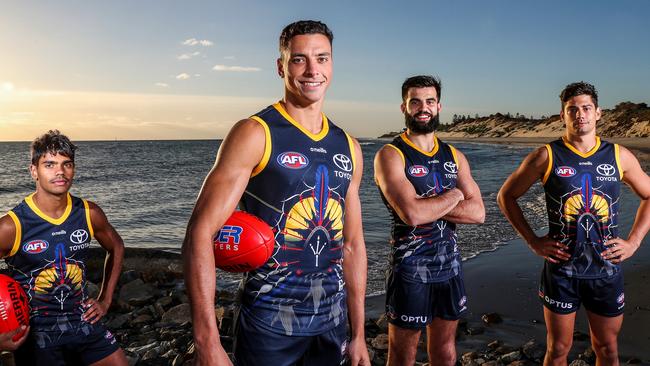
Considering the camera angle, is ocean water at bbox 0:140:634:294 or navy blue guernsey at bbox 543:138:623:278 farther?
ocean water at bbox 0:140:634:294

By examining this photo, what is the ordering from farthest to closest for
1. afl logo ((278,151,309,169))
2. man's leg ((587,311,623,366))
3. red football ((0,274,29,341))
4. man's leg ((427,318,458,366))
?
man's leg ((587,311,623,366)), man's leg ((427,318,458,366)), red football ((0,274,29,341)), afl logo ((278,151,309,169))

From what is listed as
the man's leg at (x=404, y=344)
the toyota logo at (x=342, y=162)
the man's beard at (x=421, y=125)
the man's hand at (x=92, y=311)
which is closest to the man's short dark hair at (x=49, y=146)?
the man's hand at (x=92, y=311)

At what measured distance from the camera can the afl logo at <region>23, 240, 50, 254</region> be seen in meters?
4.20

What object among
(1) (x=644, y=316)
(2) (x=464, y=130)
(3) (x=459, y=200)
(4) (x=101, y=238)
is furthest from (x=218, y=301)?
(2) (x=464, y=130)

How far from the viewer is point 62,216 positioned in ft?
14.4

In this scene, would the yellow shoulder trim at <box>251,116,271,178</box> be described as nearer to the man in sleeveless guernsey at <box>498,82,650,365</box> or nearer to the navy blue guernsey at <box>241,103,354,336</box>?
the navy blue guernsey at <box>241,103,354,336</box>

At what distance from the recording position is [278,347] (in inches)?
109

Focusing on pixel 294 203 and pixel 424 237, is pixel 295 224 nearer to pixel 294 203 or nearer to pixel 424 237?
pixel 294 203

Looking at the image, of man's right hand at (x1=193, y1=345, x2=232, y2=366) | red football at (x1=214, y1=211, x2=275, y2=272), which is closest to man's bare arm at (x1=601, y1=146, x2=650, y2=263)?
red football at (x1=214, y1=211, x2=275, y2=272)

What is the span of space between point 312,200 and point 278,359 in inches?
35.2

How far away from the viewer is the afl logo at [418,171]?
4.57 m

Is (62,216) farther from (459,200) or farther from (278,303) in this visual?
(459,200)

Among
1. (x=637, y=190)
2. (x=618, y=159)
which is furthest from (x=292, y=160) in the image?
(x=637, y=190)

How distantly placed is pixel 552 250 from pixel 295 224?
3.14 meters
